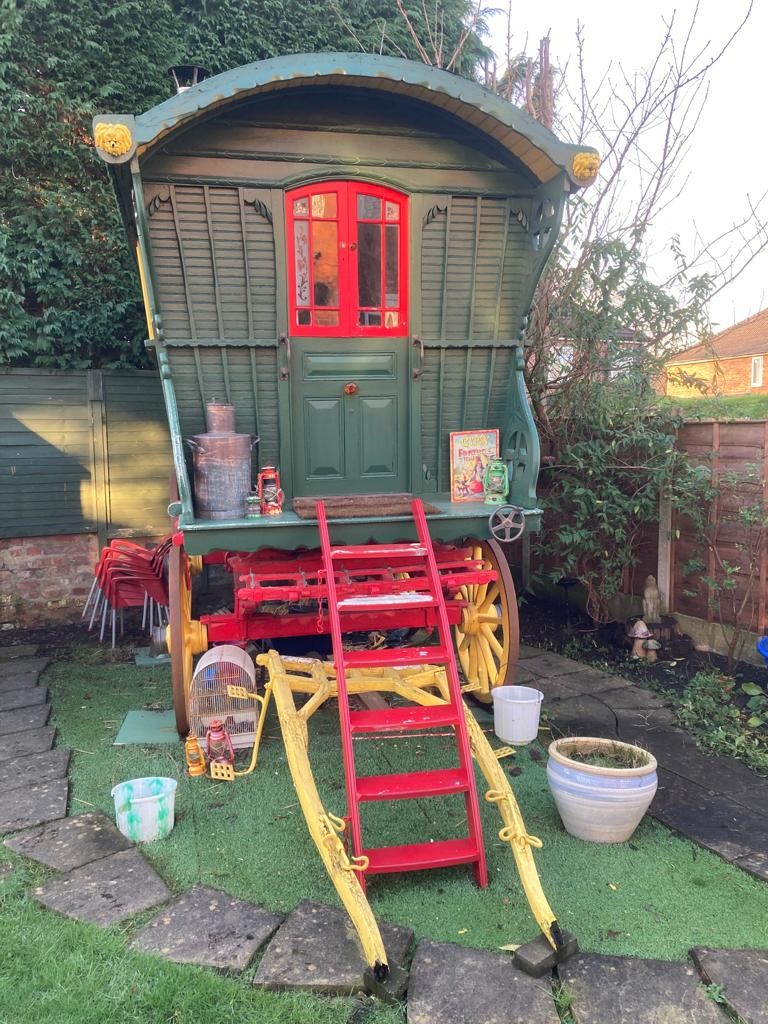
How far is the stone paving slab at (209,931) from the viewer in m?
2.45

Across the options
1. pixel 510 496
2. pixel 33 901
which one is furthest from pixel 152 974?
pixel 510 496

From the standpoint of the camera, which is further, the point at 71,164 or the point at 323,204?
the point at 71,164

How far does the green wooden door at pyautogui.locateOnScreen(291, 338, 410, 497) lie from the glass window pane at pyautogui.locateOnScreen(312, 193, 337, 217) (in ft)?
2.37

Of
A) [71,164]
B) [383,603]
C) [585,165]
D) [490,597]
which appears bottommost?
[490,597]

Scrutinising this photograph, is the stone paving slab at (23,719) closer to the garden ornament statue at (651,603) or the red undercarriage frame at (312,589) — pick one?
the red undercarriage frame at (312,589)

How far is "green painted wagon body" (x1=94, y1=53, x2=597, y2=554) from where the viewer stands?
3994 mm

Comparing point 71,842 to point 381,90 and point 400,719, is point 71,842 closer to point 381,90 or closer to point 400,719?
point 400,719

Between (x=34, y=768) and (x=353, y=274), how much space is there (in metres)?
3.24

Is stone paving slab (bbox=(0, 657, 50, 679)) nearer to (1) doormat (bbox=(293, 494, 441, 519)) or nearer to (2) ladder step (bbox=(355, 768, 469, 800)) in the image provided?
(1) doormat (bbox=(293, 494, 441, 519))

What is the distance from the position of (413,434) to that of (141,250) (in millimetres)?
1852

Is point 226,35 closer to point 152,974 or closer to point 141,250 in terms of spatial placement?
point 141,250

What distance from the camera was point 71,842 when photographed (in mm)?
3164

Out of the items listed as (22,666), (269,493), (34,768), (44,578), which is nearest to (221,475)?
(269,493)

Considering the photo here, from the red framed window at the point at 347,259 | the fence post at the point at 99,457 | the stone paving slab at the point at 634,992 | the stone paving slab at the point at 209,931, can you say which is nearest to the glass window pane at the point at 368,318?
the red framed window at the point at 347,259
